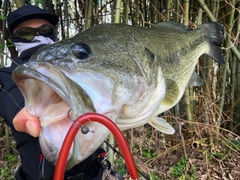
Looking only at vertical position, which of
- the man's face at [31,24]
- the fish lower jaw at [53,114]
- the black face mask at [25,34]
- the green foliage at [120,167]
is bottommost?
the green foliage at [120,167]

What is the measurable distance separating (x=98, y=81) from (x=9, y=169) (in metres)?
2.84

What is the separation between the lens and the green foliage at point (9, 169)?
3.17 meters

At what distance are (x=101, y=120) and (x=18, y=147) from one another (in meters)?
0.82

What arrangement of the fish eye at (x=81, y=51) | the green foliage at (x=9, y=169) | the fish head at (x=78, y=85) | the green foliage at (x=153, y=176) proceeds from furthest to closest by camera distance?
the green foliage at (x=9, y=169) → the green foliage at (x=153, y=176) → the fish eye at (x=81, y=51) → the fish head at (x=78, y=85)

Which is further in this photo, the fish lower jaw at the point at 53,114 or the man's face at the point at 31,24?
the man's face at the point at 31,24

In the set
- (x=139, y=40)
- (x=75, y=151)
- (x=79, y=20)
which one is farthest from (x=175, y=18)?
(x=75, y=151)

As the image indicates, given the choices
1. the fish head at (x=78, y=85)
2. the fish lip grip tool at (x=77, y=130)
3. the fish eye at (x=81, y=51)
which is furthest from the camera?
the fish eye at (x=81, y=51)

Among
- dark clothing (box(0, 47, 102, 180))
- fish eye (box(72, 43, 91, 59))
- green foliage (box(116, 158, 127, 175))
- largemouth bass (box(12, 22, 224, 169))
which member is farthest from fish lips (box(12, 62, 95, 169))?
green foliage (box(116, 158, 127, 175))

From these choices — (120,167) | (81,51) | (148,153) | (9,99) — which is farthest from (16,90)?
(148,153)

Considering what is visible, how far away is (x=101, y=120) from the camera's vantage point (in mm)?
670

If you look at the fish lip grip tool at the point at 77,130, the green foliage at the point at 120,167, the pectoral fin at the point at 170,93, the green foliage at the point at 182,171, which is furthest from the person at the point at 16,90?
the green foliage at the point at 182,171

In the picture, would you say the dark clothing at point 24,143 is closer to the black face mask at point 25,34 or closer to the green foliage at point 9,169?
the black face mask at point 25,34

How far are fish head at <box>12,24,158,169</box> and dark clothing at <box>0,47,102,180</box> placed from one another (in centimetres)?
28

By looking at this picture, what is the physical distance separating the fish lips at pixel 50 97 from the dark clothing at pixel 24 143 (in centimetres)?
28
